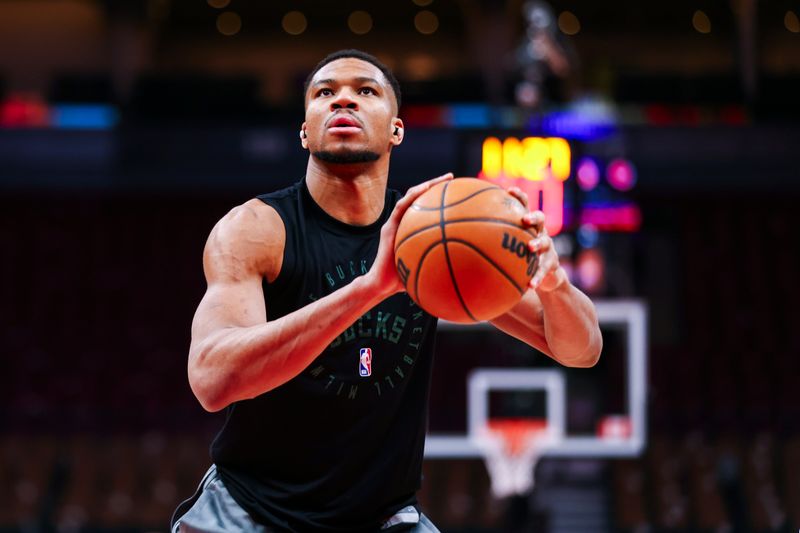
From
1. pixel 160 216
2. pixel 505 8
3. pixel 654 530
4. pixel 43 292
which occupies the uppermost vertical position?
pixel 505 8

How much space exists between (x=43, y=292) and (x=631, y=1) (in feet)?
36.0

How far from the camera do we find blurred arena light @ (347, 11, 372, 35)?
20.1m

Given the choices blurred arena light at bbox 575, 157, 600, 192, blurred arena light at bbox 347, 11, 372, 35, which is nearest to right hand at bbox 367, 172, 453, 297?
blurred arena light at bbox 575, 157, 600, 192

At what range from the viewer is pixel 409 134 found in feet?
50.9

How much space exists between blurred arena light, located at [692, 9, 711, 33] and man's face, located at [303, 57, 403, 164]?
17464 mm

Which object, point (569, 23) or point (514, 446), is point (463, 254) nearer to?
point (514, 446)

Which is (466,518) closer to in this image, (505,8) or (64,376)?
(64,376)

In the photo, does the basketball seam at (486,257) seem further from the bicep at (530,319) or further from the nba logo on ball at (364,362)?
the bicep at (530,319)

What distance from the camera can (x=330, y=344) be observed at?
315 centimetres

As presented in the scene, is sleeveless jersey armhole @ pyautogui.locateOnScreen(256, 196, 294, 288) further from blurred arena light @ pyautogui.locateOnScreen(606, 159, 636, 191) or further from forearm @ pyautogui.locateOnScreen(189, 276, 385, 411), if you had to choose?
blurred arena light @ pyautogui.locateOnScreen(606, 159, 636, 191)

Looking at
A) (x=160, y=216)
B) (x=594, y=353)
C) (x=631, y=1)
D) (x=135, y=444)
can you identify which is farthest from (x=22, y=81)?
(x=594, y=353)

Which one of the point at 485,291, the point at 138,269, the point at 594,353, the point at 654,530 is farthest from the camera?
the point at 138,269

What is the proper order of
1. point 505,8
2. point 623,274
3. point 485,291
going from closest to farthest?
point 485,291
point 623,274
point 505,8

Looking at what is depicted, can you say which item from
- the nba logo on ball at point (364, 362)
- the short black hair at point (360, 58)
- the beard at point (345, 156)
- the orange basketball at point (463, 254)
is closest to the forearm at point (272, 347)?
the orange basketball at point (463, 254)
